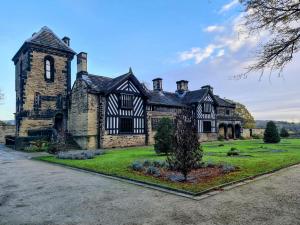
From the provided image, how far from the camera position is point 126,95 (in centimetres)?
2633

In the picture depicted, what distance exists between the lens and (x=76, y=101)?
85.6 feet

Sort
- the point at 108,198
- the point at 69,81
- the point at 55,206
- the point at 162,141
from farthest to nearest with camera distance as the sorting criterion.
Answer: the point at 69,81 < the point at 162,141 < the point at 108,198 < the point at 55,206

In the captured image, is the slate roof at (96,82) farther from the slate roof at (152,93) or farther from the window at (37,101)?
the window at (37,101)

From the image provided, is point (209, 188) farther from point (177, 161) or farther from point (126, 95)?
point (126, 95)

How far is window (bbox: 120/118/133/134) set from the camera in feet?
85.4

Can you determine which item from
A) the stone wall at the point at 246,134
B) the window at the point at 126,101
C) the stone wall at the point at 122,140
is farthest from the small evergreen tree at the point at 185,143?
the stone wall at the point at 246,134

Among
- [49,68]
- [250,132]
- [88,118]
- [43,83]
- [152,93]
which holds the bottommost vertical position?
[250,132]

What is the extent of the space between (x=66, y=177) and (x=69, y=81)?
812 inches

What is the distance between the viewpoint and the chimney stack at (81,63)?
25797 millimetres

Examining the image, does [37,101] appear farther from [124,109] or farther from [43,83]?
[124,109]

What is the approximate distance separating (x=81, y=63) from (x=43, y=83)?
4835mm

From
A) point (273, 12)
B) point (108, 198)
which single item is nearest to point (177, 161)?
point (108, 198)

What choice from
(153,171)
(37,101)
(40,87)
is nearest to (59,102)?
(37,101)

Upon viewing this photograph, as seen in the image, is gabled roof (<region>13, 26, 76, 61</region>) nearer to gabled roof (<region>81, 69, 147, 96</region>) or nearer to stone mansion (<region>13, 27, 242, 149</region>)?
stone mansion (<region>13, 27, 242, 149</region>)
